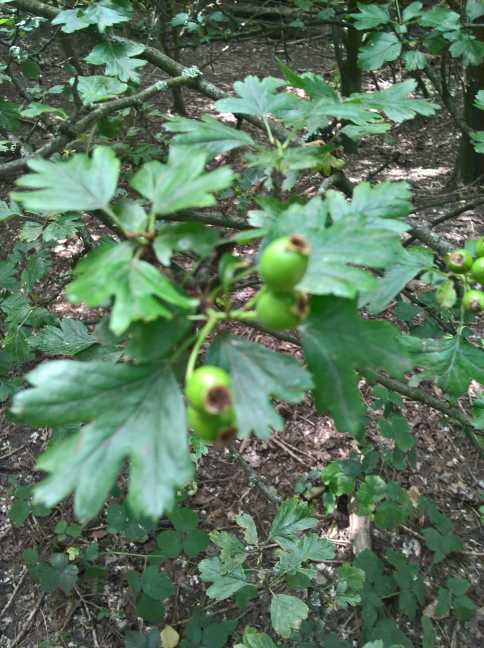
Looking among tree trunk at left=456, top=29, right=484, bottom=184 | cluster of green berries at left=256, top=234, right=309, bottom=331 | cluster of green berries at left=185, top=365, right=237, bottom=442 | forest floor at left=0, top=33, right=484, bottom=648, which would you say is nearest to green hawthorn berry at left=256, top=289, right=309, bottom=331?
cluster of green berries at left=256, top=234, right=309, bottom=331

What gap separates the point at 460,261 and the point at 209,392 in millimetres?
928

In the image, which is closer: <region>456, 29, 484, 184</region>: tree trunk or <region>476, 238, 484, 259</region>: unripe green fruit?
<region>476, 238, 484, 259</region>: unripe green fruit

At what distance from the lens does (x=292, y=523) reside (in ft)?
7.56

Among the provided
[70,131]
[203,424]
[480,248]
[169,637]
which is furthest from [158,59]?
[169,637]

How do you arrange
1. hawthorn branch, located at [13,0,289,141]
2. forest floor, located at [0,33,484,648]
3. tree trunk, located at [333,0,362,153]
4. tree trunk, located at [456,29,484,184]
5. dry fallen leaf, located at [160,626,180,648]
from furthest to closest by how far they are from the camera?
tree trunk, located at [333,0,362,153] → tree trunk, located at [456,29,484,184] → forest floor, located at [0,33,484,648] → dry fallen leaf, located at [160,626,180,648] → hawthorn branch, located at [13,0,289,141]

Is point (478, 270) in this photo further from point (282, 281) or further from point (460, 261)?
point (282, 281)

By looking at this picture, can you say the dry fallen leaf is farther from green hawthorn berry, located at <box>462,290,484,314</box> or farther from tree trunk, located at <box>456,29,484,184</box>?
tree trunk, located at <box>456,29,484,184</box>

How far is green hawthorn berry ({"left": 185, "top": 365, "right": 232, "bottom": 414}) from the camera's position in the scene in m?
0.82

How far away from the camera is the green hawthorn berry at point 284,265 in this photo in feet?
2.68

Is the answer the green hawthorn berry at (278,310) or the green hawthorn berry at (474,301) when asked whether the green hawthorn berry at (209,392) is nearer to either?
the green hawthorn berry at (278,310)

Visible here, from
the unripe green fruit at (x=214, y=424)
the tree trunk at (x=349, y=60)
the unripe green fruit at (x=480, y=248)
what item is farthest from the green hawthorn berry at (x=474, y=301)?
the tree trunk at (x=349, y=60)

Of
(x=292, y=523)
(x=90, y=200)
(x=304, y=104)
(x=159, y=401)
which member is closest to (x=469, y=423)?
(x=292, y=523)

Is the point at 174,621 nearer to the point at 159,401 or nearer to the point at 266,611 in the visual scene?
the point at 266,611

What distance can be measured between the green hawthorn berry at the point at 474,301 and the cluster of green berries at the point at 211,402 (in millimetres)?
840
